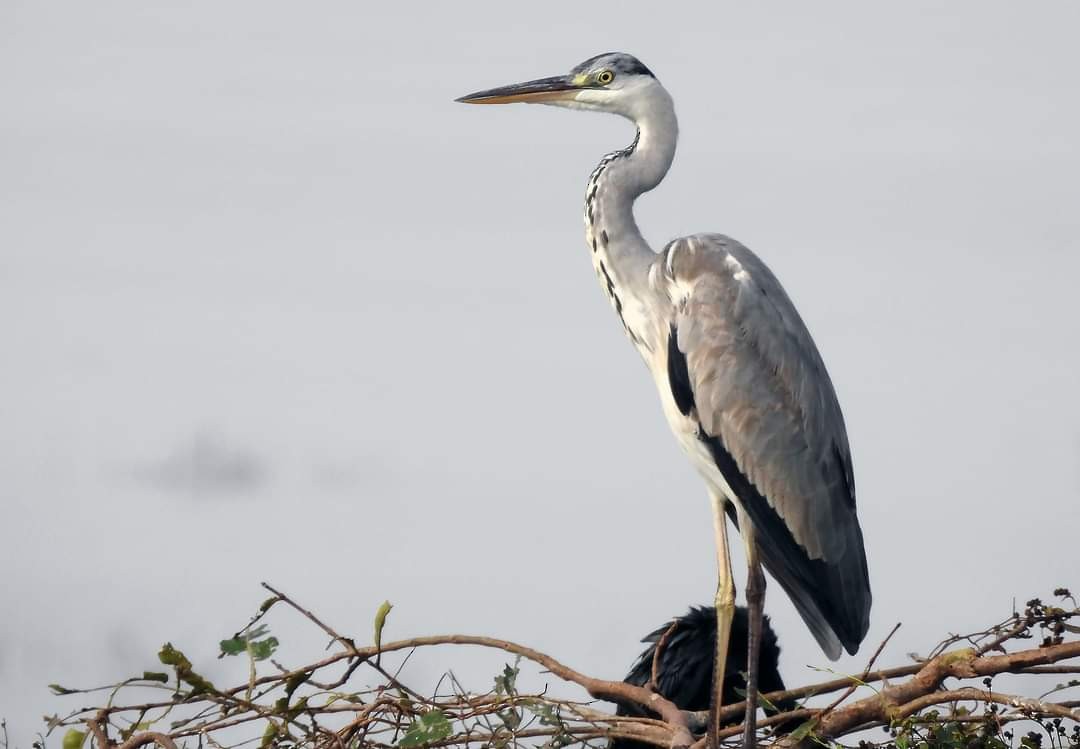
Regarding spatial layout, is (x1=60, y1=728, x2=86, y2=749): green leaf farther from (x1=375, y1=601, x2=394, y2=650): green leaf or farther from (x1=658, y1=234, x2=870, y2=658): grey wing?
(x1=658, y1=234, x2=870, y2=658): grey wing

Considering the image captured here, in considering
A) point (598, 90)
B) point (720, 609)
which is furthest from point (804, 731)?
point (598, 90)

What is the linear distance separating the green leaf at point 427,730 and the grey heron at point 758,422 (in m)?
1.72

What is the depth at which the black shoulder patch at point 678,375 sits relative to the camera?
6707mm

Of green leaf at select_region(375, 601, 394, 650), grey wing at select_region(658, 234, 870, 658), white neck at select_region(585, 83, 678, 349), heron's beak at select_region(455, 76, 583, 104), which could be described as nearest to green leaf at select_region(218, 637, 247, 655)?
green leaf at select_region(375, 601, 394, 650)

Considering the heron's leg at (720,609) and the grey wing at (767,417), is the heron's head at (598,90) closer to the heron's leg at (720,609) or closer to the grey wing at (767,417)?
the grey wing at (767,417)

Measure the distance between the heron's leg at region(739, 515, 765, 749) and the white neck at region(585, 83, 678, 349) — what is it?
964 millimetres

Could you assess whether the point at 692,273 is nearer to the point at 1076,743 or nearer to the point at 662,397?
the point at 662,397

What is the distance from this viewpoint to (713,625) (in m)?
6.49

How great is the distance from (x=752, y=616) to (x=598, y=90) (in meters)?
2.71

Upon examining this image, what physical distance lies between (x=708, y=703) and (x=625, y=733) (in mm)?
950

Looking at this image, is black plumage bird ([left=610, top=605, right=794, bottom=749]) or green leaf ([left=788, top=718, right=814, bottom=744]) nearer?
green leaf ([left=788, top=718, right=814, bottom=744])

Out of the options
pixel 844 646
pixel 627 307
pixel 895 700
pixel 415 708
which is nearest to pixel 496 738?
pixel 415 708

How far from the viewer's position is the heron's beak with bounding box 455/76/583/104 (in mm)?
7527

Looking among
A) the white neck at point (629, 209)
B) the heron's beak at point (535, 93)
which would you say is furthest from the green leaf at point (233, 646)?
the heron's beak at point (535, 93)
